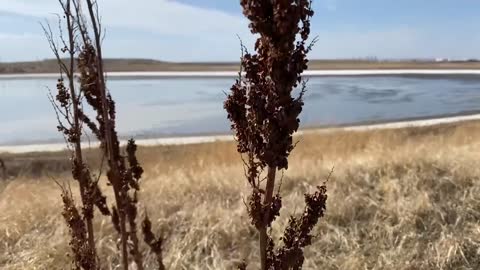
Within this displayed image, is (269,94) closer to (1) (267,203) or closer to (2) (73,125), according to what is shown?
(1) (267,203)

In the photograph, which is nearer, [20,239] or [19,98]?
[20,239]

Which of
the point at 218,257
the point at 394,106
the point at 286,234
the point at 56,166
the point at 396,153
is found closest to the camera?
the point at 286,234

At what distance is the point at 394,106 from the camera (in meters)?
27.4

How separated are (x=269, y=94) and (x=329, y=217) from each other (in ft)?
15.1

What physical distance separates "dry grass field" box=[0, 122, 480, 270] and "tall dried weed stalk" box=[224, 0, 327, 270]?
3.67 metres

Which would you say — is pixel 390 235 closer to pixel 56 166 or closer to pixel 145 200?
pixel 145 200

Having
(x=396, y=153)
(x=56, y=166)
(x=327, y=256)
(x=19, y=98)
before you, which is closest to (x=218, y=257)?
(x=327, y=256)

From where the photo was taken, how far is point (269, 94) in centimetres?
211

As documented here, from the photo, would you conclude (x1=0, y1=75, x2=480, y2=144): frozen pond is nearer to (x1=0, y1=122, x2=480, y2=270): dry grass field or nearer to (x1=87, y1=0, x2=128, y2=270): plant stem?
(x1=0, y1=122, x2=480, y2=270): dry grass field

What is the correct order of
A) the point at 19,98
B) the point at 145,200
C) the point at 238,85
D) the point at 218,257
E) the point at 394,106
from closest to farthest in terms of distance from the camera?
1. the point at 238,85
2. the point at 218,257
3. the point at 145,200
4. the point at 394,106
5. the point at 19,98

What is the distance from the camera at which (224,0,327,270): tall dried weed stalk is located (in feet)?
6.73

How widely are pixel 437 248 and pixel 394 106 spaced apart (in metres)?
22.2

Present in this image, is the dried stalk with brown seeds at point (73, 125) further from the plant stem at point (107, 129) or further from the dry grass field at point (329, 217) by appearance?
the dry grass field at point (329, 217)

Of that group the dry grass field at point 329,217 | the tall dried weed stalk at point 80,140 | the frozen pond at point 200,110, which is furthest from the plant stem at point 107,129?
the frozen pond at point 200,110
